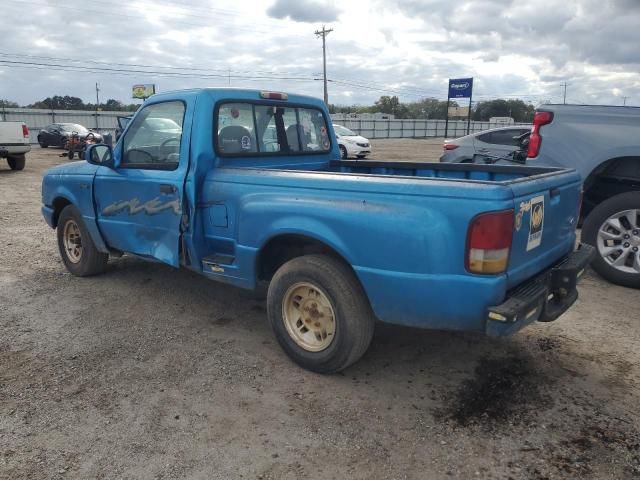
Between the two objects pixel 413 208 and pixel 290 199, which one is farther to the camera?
pixel 290 199

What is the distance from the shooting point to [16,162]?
53.6 ft

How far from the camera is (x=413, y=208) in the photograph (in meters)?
2.80

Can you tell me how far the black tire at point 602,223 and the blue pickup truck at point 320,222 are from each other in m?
1.65

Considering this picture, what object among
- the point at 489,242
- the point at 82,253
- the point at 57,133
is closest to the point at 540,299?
the point at 489,242

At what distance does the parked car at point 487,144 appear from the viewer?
10164 millimetres

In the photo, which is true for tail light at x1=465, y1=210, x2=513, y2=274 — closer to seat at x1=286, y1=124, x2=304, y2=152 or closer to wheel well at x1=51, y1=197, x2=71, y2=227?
seat at x1=286, y1=124, x2=304, y2=152

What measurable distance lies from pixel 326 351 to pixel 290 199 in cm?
100

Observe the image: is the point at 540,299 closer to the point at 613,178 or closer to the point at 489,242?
the point at 489,242

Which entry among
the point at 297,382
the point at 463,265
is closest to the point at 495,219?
the point at 463,265

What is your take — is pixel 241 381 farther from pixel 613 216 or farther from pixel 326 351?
pixel 613 216

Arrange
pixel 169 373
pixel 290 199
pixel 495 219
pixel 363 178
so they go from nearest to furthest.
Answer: pixel 495 219 < pixel 363 178 < pixel 290 199 < pixel 169 373

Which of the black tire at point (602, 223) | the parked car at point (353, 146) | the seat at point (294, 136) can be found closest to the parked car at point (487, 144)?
the black tire at point (602, 223)

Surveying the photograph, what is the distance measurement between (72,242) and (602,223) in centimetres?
551

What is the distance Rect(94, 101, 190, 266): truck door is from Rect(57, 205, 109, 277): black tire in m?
0.48
